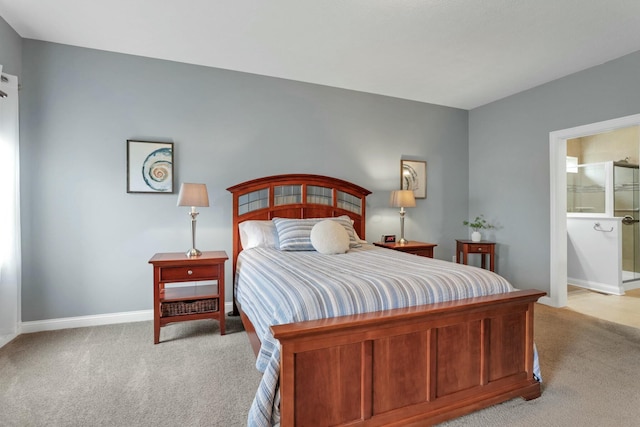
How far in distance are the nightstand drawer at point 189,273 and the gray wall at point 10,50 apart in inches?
81.8

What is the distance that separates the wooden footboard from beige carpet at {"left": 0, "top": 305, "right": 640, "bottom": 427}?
6.9 inches

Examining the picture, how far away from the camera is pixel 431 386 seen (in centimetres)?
163

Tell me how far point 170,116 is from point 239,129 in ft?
2.27

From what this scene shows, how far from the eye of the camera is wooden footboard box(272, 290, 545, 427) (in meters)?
1.39

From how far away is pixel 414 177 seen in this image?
14.5 ft

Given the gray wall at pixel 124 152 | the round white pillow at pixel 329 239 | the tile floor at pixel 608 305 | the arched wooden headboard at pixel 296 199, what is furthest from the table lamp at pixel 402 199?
the tile floor at pixel 608 305

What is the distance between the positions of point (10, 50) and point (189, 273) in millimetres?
2376

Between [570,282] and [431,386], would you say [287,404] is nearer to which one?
[431,386]

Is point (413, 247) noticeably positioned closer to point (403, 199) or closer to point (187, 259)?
point (403, 199)

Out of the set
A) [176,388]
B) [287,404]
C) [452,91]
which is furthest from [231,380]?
[452,91]

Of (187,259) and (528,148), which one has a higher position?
(528,148)


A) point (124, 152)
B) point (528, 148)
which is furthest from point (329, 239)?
point (528, 148)

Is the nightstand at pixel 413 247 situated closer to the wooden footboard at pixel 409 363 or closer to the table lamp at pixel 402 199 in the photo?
the table lamp at pixel 402 199

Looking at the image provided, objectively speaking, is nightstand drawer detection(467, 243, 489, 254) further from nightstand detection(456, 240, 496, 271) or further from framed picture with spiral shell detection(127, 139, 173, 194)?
framed picture with spiral shell detection(127, 139, 173, 194)
